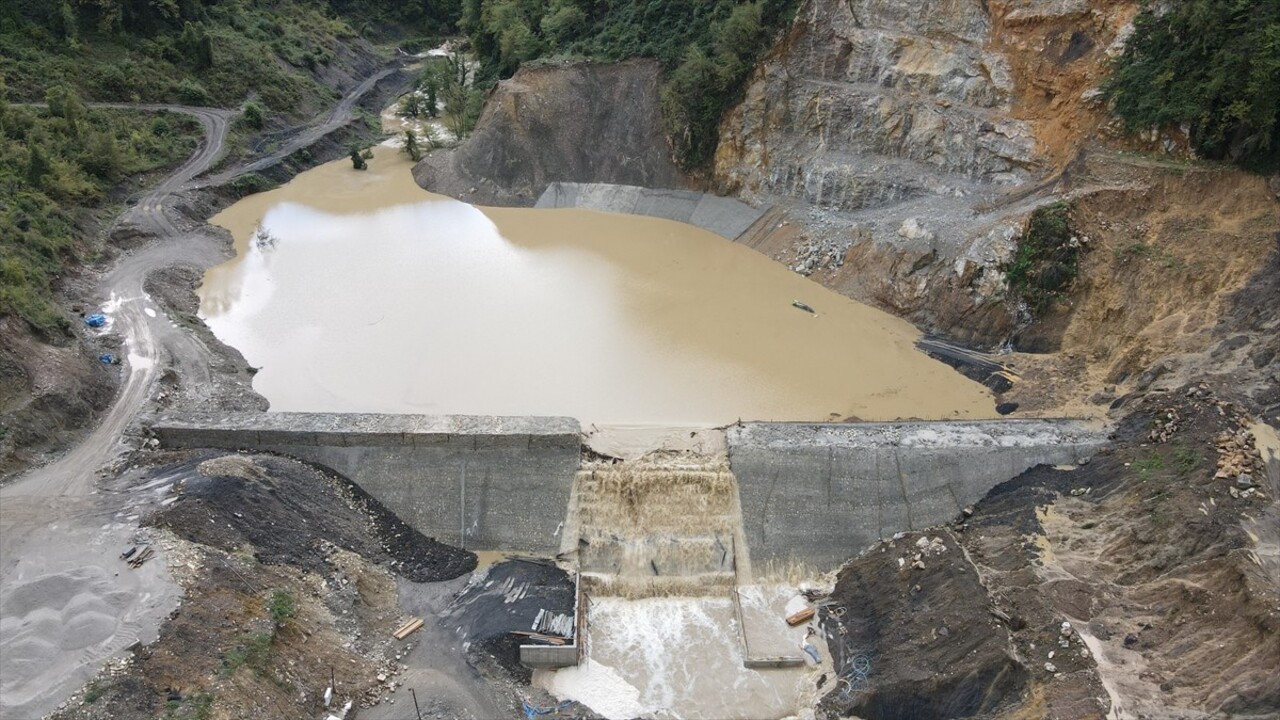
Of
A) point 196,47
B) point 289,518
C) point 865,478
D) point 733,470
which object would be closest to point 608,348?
point 733,470

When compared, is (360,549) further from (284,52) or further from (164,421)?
(284,52)

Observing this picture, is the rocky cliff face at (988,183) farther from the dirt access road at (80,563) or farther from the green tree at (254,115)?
the green tree at (254,115)

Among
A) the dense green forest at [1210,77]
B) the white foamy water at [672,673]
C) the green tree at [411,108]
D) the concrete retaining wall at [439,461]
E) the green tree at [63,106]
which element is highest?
the dense green forest at [1210,77]

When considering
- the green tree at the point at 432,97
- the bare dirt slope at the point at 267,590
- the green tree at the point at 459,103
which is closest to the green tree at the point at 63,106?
Answer: the green tree at the point at 459,103

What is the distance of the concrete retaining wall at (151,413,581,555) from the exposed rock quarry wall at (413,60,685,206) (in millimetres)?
17609

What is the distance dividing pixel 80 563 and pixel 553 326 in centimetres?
1326

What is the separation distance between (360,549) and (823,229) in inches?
747

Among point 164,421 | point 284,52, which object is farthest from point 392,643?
point 284,52

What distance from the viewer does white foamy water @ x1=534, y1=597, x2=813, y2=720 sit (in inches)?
579

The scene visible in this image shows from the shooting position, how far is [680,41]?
3206 centimetres

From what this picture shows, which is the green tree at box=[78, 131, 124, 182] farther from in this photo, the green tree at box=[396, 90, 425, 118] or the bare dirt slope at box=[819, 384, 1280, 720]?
the bare dirt slope at box=[819, 384, 1280, 720]

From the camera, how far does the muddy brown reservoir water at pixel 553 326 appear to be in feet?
67.7

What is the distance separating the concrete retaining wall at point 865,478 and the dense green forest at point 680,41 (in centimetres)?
1734

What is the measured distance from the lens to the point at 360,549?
16.8 meters
